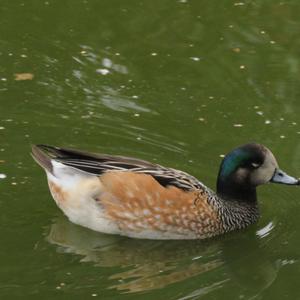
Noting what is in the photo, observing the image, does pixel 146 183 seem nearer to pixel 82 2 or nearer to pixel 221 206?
pixel 221 206

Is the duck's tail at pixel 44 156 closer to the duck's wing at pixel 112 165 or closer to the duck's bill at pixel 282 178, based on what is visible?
the duck's wing at pixel 112 165

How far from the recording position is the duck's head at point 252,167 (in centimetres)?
877

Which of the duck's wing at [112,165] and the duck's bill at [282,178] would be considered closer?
the duck's wing at [112,165]

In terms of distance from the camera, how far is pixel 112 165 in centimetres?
862

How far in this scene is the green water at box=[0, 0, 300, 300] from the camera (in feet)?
26.1

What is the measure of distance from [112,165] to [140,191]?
33 centimetres

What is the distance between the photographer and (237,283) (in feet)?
26.2

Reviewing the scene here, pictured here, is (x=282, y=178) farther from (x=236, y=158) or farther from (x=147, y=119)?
(x=147, y=119)

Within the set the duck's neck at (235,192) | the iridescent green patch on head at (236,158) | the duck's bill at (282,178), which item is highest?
the iridescent green patch on head at (236,158)

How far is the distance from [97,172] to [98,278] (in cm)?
110

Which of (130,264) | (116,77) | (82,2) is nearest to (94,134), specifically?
(116,77)

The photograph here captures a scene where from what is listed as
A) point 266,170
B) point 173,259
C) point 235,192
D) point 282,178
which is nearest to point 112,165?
point 173,259

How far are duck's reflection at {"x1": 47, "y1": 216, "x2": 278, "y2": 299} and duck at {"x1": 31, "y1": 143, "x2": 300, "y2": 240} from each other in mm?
115

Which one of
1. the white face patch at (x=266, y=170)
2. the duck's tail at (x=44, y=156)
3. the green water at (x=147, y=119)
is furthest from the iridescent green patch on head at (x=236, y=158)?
the duck's tail at (x=44, y=156)
